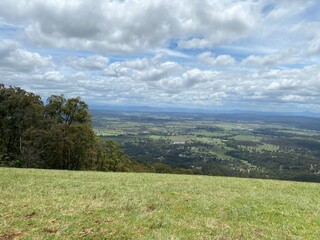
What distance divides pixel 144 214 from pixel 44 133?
42122mm

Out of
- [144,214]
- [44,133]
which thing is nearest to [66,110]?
[44,133]

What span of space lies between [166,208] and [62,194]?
18.6ft

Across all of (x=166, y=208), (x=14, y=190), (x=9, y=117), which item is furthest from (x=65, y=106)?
(x=166, y=208)

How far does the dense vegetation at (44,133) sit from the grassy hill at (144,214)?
32.6 metres

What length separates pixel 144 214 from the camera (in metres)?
12.3

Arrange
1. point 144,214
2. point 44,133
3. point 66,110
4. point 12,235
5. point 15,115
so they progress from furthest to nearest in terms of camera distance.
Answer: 1. point 66,110
2. point 15,115
3. point 44,133
4. point 144,214
5. point 12,235

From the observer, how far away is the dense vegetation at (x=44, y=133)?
163 ft

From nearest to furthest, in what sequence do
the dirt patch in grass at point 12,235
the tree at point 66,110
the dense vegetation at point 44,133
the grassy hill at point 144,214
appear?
the dirt patch in grass at point 12,235 → the grassy hill at point 144,214 → the dense vegetation at point 44,133 → the tree at point 66,110

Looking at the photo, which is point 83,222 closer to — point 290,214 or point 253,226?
point 253,226

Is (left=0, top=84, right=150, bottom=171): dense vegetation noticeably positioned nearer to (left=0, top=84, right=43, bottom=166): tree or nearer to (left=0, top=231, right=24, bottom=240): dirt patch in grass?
(left=0, top=84, right=43, bottom=166): tree

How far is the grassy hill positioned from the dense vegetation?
32619 mm

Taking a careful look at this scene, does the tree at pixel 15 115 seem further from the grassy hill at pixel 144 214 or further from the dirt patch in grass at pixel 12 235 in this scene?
the dirt patch in grass at pixel 12 235

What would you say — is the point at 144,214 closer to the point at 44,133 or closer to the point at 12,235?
the point at 12,235

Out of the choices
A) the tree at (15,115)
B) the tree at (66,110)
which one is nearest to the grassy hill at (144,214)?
the tree at (15,115)
